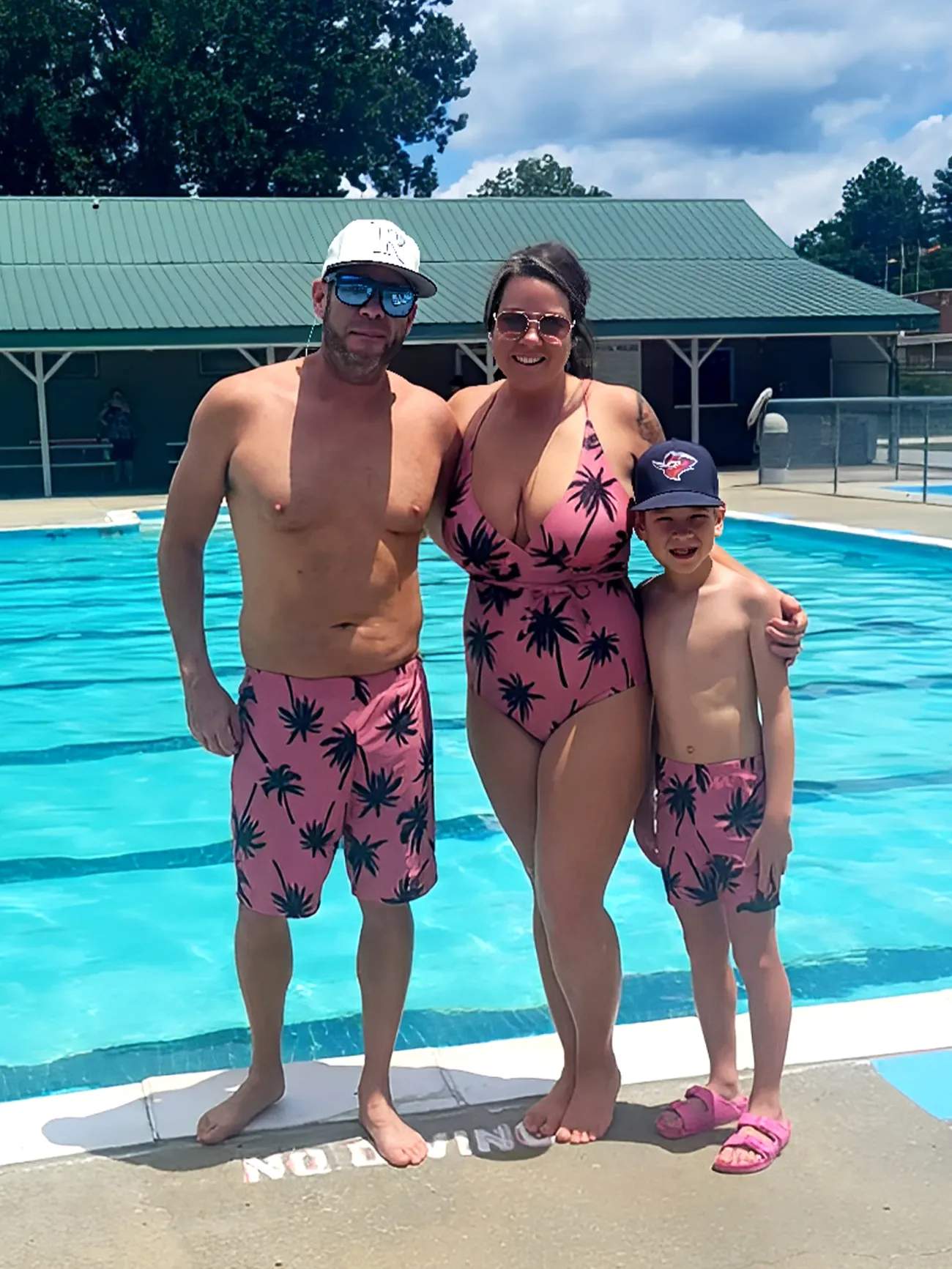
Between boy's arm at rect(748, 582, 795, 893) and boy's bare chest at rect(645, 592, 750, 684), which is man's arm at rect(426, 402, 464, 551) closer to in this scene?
boy's bare chest at rect(645, 592, 750, 684)

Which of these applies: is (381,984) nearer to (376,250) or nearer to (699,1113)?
(699,1113)

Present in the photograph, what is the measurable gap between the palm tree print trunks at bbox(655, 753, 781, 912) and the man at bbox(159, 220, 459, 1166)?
553 millimetres

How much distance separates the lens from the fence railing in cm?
1769

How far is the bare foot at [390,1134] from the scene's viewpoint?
2.81 meters

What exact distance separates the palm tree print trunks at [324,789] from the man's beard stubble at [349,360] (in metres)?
0.63

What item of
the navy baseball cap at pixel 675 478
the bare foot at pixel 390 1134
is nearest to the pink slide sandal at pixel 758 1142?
the bare foot at pixel 390 1134

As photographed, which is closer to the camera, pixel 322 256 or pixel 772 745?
pixel 772 745

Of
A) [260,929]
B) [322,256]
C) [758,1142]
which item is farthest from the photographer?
[322,256]

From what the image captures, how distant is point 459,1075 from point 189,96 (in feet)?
126

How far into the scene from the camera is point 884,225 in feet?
381

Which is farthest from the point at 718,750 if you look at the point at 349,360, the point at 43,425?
the point at 43,425

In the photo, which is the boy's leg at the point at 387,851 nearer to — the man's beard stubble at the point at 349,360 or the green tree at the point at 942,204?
the man's beard stubble at the point at 349,360

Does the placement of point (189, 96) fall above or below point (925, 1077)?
above

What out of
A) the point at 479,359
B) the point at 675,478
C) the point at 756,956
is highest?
the point at 479,359
